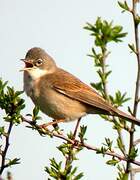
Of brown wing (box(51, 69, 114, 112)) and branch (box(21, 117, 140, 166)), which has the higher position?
branch (box(21, 117, 140, 166))

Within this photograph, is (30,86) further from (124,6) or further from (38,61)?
(124,6)

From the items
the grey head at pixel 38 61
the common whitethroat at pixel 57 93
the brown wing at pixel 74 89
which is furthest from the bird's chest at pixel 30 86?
the brown wing at pixel 74 89

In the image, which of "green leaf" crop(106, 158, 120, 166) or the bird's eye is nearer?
"green leaf" crop(106, 158, 120, 166)

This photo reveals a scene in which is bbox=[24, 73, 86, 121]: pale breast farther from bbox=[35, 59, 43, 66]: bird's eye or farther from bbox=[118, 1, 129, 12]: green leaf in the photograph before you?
bbox=[118, 1, 129, 12]: green leaf

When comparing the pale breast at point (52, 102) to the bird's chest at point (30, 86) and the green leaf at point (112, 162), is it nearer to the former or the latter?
the bird's chest at point (30, 86)

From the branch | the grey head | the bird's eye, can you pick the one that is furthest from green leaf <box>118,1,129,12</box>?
the bird's eye

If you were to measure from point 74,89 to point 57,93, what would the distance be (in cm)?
34

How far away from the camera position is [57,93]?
7.46m

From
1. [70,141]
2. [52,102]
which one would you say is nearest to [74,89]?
[52,102]

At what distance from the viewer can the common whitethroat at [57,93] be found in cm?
703

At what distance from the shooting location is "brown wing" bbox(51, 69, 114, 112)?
729cm

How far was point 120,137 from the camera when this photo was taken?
4.31 m

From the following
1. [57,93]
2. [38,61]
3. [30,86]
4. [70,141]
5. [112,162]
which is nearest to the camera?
[112,162]

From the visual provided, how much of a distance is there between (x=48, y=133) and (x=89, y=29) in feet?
4.44
